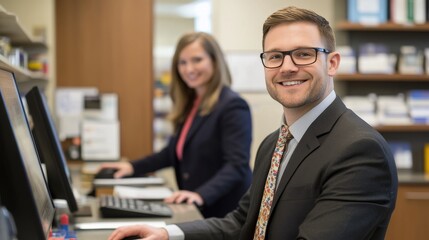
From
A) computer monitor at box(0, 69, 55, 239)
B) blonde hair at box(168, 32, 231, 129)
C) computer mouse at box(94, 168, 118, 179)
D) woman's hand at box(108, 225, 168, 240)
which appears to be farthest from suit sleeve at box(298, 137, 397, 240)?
computer mouse at box(94, 168, 118, 179)

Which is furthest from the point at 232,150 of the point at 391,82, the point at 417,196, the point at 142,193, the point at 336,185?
the point at 391,82

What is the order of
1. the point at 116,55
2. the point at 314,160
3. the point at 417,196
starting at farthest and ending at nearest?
the point at 116,55
the point at 417,196
the point at 314,160

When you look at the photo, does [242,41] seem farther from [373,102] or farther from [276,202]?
[276,202]

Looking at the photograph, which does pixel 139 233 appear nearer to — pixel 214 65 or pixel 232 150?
pixel 232 150

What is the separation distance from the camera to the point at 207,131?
2678 millimetres

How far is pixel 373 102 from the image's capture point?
4.55 m

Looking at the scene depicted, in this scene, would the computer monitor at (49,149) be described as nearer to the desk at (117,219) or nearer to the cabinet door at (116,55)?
the desk at (117,219)

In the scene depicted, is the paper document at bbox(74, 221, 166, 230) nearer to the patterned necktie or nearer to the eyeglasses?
the patterned necktie

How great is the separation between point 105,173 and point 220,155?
764mm

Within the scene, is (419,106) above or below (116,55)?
below

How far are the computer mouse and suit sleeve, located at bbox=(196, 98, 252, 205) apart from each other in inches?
26.6

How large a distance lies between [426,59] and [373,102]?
49 cm

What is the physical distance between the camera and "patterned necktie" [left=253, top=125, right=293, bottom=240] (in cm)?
149

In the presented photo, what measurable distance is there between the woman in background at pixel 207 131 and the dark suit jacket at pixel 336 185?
1.03 meters
